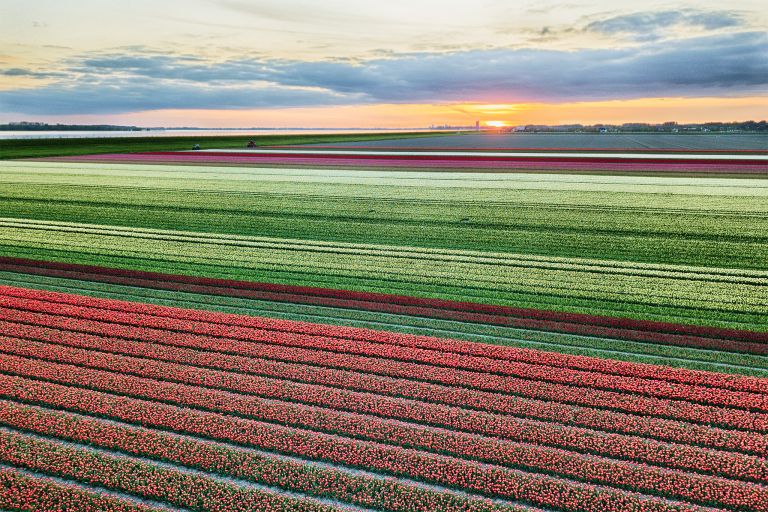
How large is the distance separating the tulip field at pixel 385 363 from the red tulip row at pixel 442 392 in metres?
0.05

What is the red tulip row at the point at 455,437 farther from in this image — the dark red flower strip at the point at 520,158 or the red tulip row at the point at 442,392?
the dark red flower strip at the point at 520,158

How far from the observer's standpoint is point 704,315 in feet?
49.4

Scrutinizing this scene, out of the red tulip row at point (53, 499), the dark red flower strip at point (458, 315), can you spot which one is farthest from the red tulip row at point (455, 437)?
the dark red flower strip at point (458, 315)

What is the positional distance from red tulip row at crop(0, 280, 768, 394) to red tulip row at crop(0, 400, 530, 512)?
4758 mm

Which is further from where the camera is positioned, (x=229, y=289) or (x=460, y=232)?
(x=460, y=232)

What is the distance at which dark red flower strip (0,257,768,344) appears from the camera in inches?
554

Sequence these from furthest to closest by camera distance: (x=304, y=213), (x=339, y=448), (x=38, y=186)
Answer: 1. (x=38, y=186)
2. (x=304, y=213)
3. (x=339, y=448)

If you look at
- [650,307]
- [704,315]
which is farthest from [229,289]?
[704,315]

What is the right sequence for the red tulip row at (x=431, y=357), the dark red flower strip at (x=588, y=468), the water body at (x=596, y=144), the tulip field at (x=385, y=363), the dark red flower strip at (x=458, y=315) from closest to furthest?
1. the dark red flower strip at (x=588, y=468)
2. the tulip field at (x=385, y=363)
3. the red tulip row at (x=431, y=357)
4. the dark red flower strip at (x=458, y=315)
5. the water body at (x=596, y=144)

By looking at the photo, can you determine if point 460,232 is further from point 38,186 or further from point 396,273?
point 38,186

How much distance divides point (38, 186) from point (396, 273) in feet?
97.5

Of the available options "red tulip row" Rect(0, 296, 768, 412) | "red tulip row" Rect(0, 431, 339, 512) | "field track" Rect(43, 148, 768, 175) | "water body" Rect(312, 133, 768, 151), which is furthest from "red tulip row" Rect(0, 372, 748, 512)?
"water body" Rect(312, 133, 768, 151)

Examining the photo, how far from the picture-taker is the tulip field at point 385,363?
8547 mm

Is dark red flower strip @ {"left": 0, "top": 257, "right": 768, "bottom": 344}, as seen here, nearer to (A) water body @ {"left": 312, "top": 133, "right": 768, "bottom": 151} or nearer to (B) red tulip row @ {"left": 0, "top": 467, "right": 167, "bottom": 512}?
(B) red tulip row @ {"left": 0, "top": 467, "right": 167, "bottom": 512}
